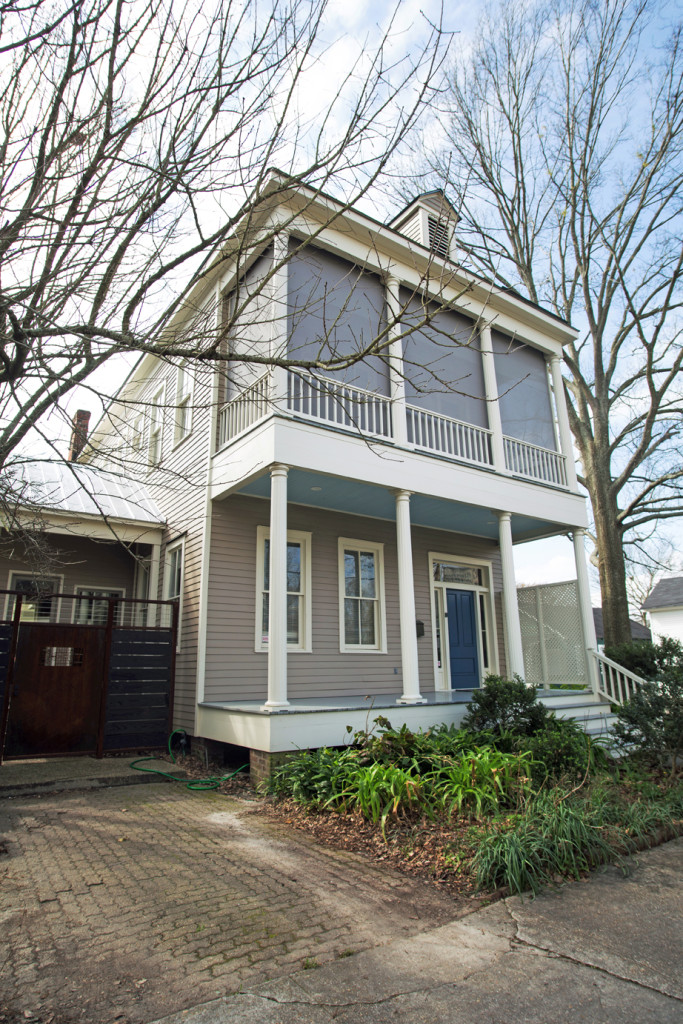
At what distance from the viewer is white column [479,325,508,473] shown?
10.5 metres

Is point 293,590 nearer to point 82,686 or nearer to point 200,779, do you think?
point 200,779

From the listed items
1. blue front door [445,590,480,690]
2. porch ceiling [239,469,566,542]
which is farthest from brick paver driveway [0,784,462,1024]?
blue front door [445,590,480,690]

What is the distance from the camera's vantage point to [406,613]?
8523 millimetres

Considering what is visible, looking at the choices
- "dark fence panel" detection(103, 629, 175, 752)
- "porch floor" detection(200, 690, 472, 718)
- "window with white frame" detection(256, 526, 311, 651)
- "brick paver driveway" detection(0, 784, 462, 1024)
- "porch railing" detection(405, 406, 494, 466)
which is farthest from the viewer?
"porch railing" detection(405, 406, 494, 466)

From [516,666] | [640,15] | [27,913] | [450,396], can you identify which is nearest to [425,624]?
[516,666]

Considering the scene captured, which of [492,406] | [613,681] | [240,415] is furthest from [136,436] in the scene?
[613,681]

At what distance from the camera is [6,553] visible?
1037 cm

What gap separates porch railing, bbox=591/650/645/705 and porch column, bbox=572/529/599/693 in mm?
100

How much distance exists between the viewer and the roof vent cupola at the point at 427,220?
38.9ft

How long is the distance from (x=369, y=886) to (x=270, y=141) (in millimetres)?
5009

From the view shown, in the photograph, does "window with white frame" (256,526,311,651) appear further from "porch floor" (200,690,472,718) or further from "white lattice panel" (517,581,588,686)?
"white lattice panel" (517,581,588,686)

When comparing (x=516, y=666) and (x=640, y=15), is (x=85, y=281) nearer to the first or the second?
(x=516, y=666)

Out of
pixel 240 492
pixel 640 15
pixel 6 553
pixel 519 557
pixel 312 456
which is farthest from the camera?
pixel 519 557

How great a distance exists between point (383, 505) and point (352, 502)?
0.55 meters
